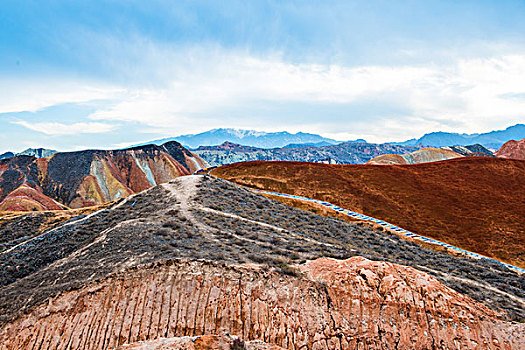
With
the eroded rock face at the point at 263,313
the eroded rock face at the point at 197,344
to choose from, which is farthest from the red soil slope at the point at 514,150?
the eroded rock face at the point at 197,344

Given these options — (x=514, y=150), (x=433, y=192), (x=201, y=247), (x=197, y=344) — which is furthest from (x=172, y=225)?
(x=514, y=150)

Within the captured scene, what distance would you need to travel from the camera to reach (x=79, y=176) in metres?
94.9

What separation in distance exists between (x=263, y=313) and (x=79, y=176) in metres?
106

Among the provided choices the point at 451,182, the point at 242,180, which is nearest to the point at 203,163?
the point at 242,180

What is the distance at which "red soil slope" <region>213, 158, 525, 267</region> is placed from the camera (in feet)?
93.7

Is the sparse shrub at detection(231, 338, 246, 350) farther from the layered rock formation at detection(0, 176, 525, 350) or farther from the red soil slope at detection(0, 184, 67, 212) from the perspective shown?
the red soil slope at detection(0, 184, 67, 212)

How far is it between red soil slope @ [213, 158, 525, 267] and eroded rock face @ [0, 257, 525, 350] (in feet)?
70.2

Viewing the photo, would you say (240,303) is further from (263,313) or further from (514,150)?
(514,150)

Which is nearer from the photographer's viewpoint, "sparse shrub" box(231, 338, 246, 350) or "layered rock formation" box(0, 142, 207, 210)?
"sparse shrub" box(231, 338, 246, 350)

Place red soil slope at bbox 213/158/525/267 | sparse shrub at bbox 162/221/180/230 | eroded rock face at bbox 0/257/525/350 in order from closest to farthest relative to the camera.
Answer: eroded rock face at bbox 0/257/525/350 → sparse shrub at bbox 162/221/180/230 → red soil slope at bbox 213/158/525/267

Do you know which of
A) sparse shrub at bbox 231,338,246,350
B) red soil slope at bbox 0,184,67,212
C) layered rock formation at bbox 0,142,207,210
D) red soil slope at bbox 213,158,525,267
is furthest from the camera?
layered rock formation at bbox 0,142,207,210

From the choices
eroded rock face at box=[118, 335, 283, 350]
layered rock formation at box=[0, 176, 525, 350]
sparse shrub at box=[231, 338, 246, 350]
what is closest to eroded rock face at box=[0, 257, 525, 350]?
layered rock formation at box=[0, 176, 525, 350]

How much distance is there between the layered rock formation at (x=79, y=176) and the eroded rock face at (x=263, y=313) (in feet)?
232

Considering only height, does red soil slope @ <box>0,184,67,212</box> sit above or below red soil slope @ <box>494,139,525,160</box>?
below
